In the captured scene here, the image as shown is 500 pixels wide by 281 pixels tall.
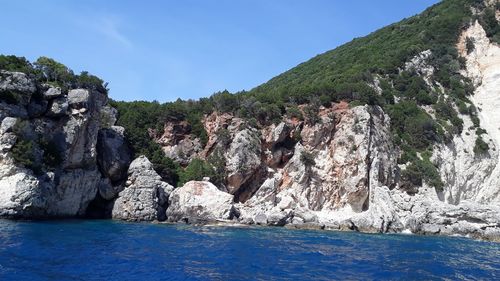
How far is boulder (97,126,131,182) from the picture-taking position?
4162 cm

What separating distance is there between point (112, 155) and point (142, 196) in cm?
566

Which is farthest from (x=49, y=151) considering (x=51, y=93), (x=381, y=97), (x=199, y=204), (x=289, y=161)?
(x=381, y=97)

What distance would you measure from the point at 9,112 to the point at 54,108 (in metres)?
3.67

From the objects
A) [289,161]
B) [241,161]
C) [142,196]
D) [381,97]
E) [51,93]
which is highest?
[381,97]

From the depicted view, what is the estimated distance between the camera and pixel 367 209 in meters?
43.8

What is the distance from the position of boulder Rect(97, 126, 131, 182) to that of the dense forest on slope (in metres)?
2.52

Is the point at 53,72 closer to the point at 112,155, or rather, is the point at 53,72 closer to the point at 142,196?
the point at 112,155

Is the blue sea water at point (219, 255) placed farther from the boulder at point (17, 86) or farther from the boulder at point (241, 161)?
the boulder at point (241, 161)

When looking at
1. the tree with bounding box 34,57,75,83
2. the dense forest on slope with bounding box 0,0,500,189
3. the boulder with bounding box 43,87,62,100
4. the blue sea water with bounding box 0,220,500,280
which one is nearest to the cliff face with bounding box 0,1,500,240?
the boulder with bounding box 43,87,62,100

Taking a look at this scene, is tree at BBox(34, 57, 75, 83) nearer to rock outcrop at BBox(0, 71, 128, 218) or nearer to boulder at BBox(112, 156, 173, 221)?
rock outcrop at BBox(0, 71, 128, 218)

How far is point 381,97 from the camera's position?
55.5 meters

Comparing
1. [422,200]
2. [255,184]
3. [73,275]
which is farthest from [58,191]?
[422,200]

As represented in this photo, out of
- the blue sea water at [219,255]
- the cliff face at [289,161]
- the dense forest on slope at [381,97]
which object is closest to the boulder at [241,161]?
the cliff face at [289,161]

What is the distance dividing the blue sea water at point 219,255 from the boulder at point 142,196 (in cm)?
617
